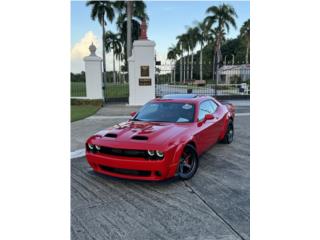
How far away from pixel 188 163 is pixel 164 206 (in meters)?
1.11

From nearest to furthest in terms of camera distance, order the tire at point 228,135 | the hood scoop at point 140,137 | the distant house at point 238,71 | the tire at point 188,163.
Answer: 1. the hood scoop at point 140,137
2. the tire at point 188,163
3. the tire at point 228,135
4. the distant house at point 238,71

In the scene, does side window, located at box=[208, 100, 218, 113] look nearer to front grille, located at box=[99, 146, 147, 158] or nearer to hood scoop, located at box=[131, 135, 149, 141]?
hood scoop, located at box=[131, 135, 149, 141]

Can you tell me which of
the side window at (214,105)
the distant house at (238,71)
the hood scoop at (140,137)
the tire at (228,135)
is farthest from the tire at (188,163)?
the distant house at (238,71)

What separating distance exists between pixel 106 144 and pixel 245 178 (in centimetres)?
220

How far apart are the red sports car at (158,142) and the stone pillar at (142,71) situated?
855 cm

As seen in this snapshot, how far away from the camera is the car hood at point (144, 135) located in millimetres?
3799

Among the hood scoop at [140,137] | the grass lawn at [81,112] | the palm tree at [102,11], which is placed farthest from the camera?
the palm tree at [102,11]

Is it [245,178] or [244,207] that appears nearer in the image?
[244,207]

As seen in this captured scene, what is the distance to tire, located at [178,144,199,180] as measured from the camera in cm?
414

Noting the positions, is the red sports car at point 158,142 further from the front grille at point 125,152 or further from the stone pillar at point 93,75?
the stone pillar at point 93,75

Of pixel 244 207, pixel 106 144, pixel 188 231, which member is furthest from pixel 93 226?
pixel 244 207

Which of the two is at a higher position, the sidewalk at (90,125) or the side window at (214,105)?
the side window at (214,105)
